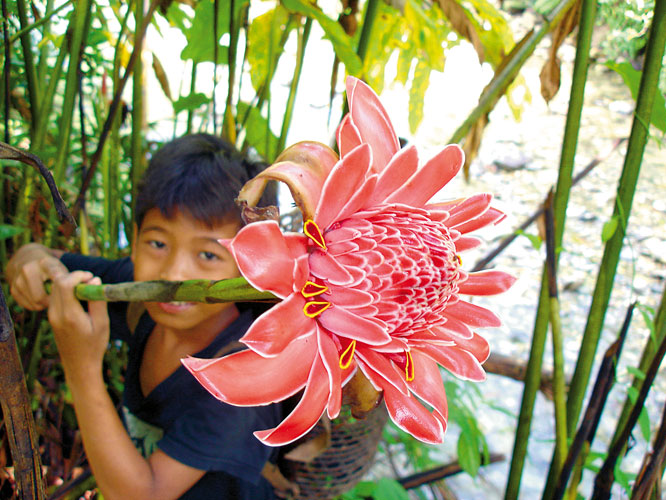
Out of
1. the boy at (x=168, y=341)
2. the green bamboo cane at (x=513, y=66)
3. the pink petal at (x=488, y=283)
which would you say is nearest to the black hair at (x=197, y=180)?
the boy at (x=168, y=341)

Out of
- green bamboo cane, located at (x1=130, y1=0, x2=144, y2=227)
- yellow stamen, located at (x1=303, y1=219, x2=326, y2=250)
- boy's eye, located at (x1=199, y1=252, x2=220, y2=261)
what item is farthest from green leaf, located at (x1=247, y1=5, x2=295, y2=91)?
yellow stamen, located at (x1=303, y1=219, x2=326, y2=250)

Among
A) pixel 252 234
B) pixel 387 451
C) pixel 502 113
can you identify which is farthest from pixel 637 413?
pixel 502 113

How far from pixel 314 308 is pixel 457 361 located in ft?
0.40

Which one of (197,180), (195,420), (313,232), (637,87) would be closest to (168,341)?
(195,420)

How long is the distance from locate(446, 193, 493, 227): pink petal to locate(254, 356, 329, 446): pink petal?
0.46 ft

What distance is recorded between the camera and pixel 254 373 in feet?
0.98

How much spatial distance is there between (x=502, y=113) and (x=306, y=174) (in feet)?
10.5

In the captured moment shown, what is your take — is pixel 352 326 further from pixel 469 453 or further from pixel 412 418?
pixel 469 453

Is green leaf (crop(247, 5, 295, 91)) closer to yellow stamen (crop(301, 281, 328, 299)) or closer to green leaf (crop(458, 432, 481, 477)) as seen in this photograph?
yellow stamen (crop(301, 281, 328, 299))

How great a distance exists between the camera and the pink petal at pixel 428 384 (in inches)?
14.0

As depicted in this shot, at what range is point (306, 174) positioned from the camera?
32 centimetres

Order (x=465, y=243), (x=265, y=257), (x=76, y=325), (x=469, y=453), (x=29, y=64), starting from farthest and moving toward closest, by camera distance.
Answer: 1. (x=469, y=453)
2. (x=29, y=64)
3. (x=76, y=325)
4. (x=465, y=243)
5. (x=265, y=257)

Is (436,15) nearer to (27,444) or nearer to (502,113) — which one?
(27,444)

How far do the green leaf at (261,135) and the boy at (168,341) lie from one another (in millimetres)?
38
